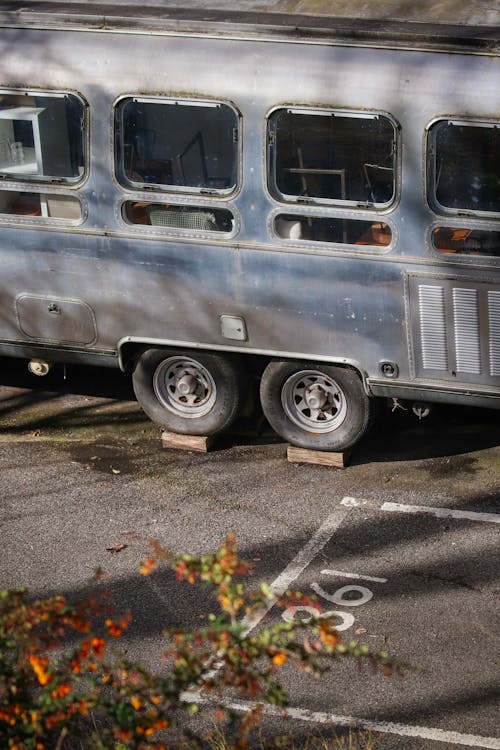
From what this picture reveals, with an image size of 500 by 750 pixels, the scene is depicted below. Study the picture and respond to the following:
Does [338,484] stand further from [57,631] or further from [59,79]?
[57,631]

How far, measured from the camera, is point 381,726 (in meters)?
5.47

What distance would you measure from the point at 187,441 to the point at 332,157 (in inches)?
98.3

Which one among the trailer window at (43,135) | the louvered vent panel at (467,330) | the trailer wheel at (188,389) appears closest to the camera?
the louvered vent panel at (467,330)

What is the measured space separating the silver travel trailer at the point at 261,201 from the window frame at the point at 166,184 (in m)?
0.01

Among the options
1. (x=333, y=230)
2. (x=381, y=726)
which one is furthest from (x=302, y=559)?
(x=333, y=230)

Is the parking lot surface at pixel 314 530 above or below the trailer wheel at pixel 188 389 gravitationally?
below

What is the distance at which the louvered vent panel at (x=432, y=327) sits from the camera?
749cm

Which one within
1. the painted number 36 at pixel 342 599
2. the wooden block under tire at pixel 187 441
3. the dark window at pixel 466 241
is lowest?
the painted number 36 at pixel 342 599

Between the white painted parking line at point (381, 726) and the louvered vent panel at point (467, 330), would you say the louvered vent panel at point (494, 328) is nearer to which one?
the louvered vent panel at point (467, 330)

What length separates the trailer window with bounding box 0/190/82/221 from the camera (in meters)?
8.18

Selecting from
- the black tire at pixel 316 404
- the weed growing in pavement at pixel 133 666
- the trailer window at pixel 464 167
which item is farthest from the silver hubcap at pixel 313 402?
the weed growing in pavement at pixel 133 666

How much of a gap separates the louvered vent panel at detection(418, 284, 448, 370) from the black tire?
58 cm

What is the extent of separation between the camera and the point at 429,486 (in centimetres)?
794

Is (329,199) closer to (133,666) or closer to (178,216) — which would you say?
(178,216)
